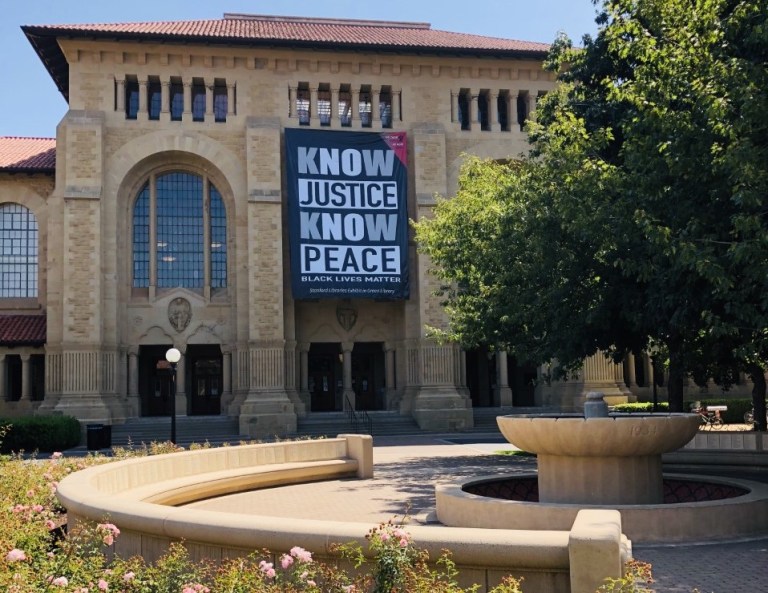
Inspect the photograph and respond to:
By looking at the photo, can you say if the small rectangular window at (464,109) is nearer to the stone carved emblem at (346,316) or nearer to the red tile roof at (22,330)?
→ the stone carved emblem at (346,316)

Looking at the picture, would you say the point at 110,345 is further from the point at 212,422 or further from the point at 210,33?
the point at 210,33

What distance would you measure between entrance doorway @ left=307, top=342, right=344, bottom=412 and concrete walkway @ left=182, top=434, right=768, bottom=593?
14.0 metres

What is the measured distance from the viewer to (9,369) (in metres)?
40.2

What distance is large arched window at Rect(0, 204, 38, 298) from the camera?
40.6 meters

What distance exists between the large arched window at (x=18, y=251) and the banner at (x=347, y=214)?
13542 millimetres

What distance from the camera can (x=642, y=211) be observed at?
12859 millimetres

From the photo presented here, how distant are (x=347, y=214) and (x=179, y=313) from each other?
941 cm

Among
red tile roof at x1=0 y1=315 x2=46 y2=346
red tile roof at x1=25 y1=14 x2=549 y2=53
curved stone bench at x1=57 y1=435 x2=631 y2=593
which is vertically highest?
red tile roof at x1=25 y1=14 x2=549 y2=53

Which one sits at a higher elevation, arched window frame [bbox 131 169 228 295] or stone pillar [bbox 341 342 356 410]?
arched window frame [bbox 131 169 228 295]

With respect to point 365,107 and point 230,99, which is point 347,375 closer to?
point 365,107

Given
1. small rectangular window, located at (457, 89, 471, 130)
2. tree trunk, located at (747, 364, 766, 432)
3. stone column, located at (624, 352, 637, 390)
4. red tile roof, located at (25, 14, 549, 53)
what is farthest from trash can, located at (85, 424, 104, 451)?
stone column, located at (624, 352, 637, 390)

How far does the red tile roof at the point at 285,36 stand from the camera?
126 ft

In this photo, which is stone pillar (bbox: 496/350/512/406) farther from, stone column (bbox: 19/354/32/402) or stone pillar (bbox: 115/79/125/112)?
stone column (bbox: 19/354/32/402)

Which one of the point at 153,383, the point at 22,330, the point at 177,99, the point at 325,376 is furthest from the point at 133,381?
the point at 177,99
